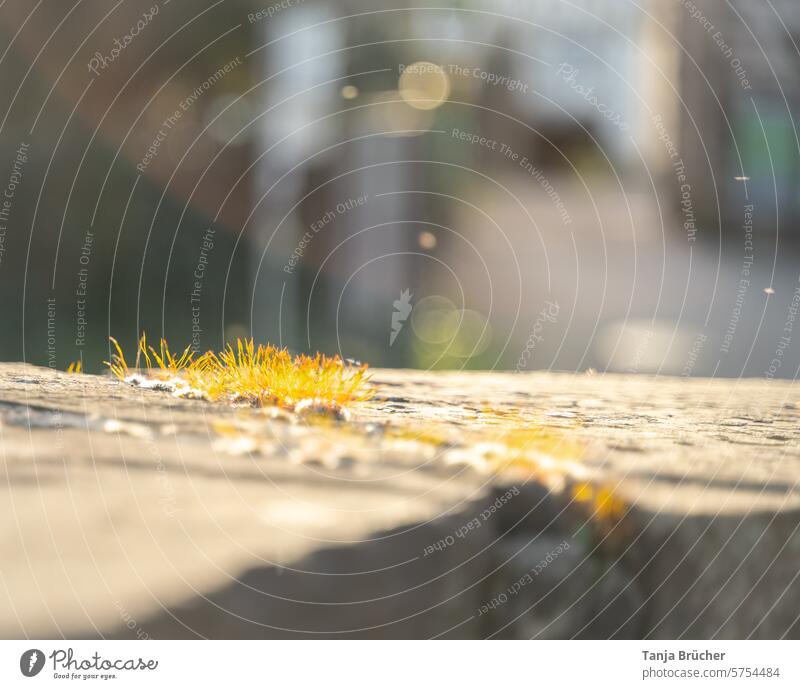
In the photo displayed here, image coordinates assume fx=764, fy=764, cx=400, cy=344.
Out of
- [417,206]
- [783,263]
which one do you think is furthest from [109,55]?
[783,263]

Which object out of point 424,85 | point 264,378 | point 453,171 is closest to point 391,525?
point 264,378

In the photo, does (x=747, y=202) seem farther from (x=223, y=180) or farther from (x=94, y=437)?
(x=94, y=437)

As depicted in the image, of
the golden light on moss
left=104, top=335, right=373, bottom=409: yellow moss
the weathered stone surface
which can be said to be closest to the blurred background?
the golden light on moss

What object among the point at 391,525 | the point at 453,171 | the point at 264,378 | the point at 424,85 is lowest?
the point at 391,525

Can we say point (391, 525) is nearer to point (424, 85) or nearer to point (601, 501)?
point (601, 501)
